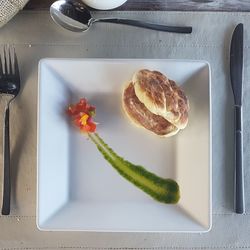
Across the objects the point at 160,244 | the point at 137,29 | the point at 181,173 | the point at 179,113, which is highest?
the point at 137,29

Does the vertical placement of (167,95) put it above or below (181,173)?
above

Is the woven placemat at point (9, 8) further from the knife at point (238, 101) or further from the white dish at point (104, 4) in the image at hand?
the knife at point (238, 101)

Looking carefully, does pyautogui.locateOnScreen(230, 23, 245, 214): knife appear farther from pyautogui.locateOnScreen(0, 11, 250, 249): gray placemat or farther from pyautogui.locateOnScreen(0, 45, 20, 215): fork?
pyautogui.locateOnScreen(0, 45, 20, 215): fork

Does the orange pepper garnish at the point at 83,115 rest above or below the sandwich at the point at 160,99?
below

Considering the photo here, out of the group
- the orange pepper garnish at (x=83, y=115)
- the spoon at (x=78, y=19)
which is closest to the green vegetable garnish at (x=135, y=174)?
the orange pepper garnish at (x=83, y=115)

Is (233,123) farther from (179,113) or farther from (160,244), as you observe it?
(160,244)

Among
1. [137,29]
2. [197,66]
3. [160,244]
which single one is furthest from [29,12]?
[160,244]

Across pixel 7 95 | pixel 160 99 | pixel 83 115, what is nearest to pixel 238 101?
pixel 160 99
